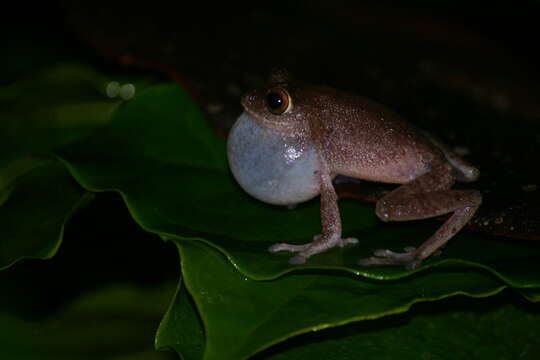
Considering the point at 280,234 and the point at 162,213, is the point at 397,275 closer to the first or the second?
the point at 280,234

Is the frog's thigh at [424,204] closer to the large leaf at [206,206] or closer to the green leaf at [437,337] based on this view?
the large leaf at [206,206]

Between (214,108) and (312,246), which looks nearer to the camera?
(312,246)

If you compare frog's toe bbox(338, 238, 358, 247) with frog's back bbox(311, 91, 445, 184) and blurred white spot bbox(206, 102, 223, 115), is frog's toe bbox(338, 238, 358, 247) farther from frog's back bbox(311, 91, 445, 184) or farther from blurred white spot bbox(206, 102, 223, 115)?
blurred white spot bbox(206, 102, 223, 115)

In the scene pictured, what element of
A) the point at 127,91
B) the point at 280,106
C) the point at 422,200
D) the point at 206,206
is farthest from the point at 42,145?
the point at 422,200

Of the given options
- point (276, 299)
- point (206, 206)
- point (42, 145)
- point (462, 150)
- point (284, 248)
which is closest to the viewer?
point (276, 299)

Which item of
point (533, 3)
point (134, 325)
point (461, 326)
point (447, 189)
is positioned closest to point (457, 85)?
point (533, 3)

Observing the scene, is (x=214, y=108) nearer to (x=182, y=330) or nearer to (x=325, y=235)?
(x=325, y=235)

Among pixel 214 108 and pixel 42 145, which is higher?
pixel 214 108
